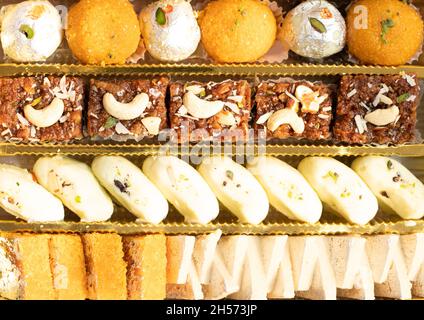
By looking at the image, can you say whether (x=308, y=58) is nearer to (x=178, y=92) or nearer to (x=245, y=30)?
(x=245, y=30)

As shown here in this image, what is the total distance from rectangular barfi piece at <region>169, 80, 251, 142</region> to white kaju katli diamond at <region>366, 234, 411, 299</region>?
998 millimetres

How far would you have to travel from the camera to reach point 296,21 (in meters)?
3.11

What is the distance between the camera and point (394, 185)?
10.5 ft

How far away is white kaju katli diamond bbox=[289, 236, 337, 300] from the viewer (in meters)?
3.17

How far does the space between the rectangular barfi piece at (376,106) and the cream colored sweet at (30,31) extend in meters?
1.65

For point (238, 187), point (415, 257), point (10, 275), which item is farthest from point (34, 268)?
point (415, 257)

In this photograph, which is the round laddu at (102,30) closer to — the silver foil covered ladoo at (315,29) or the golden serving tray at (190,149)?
the golden serving tray at (190,149)

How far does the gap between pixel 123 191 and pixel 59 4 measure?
119 cm

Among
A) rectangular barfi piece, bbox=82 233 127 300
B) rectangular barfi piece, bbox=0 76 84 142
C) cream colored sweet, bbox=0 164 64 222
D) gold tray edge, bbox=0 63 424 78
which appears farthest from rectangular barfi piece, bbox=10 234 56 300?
gold tray edge, bbox=0 63 424 78

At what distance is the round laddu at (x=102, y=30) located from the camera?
3033 millimetres

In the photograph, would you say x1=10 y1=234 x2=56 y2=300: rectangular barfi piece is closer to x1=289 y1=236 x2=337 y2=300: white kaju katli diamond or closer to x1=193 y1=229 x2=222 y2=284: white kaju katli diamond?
x1=193 y1=229 x2=222 y2=284: white kaju katli diamond

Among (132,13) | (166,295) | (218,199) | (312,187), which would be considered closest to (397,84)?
(312,187)

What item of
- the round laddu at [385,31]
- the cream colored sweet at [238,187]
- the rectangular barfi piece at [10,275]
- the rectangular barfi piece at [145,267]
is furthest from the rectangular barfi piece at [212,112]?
the rectangular barfi piece at [10,275]

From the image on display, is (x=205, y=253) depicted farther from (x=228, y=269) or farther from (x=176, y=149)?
(x=176, y=149)
